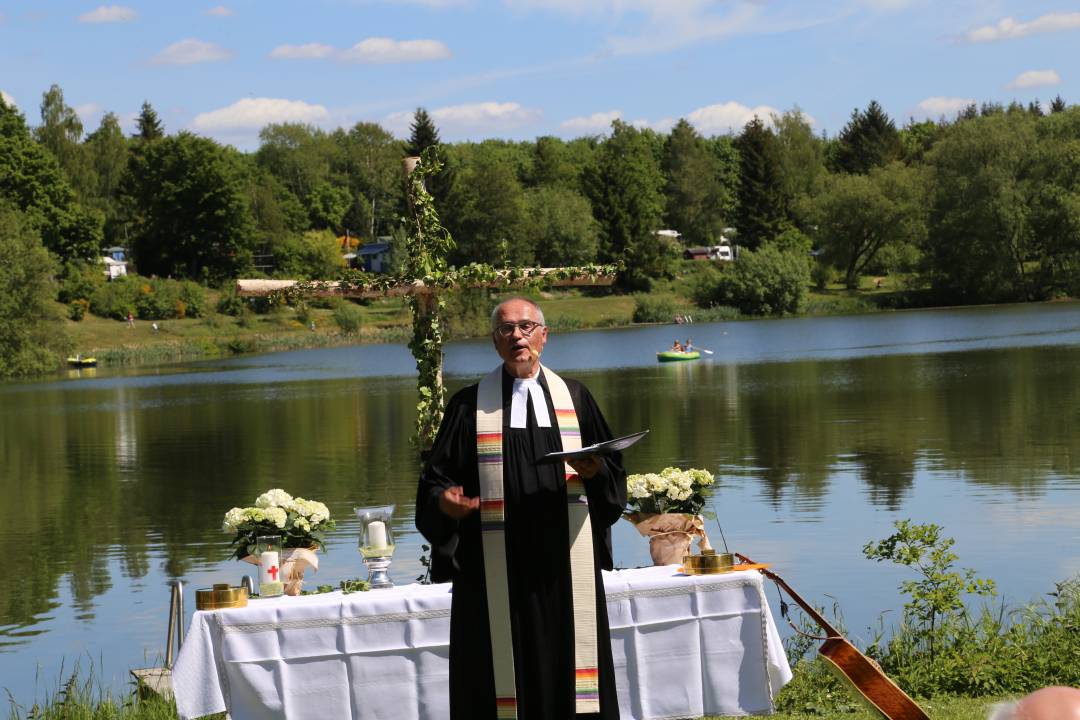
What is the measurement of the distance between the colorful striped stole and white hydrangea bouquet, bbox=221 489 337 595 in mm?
1962

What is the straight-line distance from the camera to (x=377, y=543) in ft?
22.5

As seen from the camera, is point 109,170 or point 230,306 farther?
point 109,170

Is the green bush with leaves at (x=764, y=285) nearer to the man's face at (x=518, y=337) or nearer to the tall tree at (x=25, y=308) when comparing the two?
the tall tree at (x=25, y=308)

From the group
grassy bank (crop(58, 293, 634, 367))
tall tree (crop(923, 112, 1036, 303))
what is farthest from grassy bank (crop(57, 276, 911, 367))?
tall tree (crop(923, 112, 1036, 303))

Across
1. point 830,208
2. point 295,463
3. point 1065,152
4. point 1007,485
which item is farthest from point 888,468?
point 830,208

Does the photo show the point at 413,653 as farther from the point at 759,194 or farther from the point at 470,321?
the point at 759,194

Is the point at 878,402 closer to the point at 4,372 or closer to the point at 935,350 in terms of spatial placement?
the point at 935,350

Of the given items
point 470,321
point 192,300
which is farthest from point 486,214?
point 192,300

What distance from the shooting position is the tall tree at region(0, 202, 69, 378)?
60.2 meters

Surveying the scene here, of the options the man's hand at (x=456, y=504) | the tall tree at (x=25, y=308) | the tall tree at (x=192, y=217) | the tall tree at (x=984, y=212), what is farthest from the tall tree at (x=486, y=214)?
the man's hand at (x=456, y=504)

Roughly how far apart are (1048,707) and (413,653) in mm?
4358

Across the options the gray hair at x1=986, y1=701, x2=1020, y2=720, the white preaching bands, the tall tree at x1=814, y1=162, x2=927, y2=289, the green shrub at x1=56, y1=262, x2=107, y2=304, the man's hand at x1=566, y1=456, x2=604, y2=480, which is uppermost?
the tall tree at x1=814, y1=162, x2=927, y2=289

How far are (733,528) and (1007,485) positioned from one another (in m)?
3.99

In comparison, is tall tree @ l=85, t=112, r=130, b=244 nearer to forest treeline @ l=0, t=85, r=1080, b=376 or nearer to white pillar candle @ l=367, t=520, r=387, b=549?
forest treeline @ l=0, t=85, r=1080, b=376
